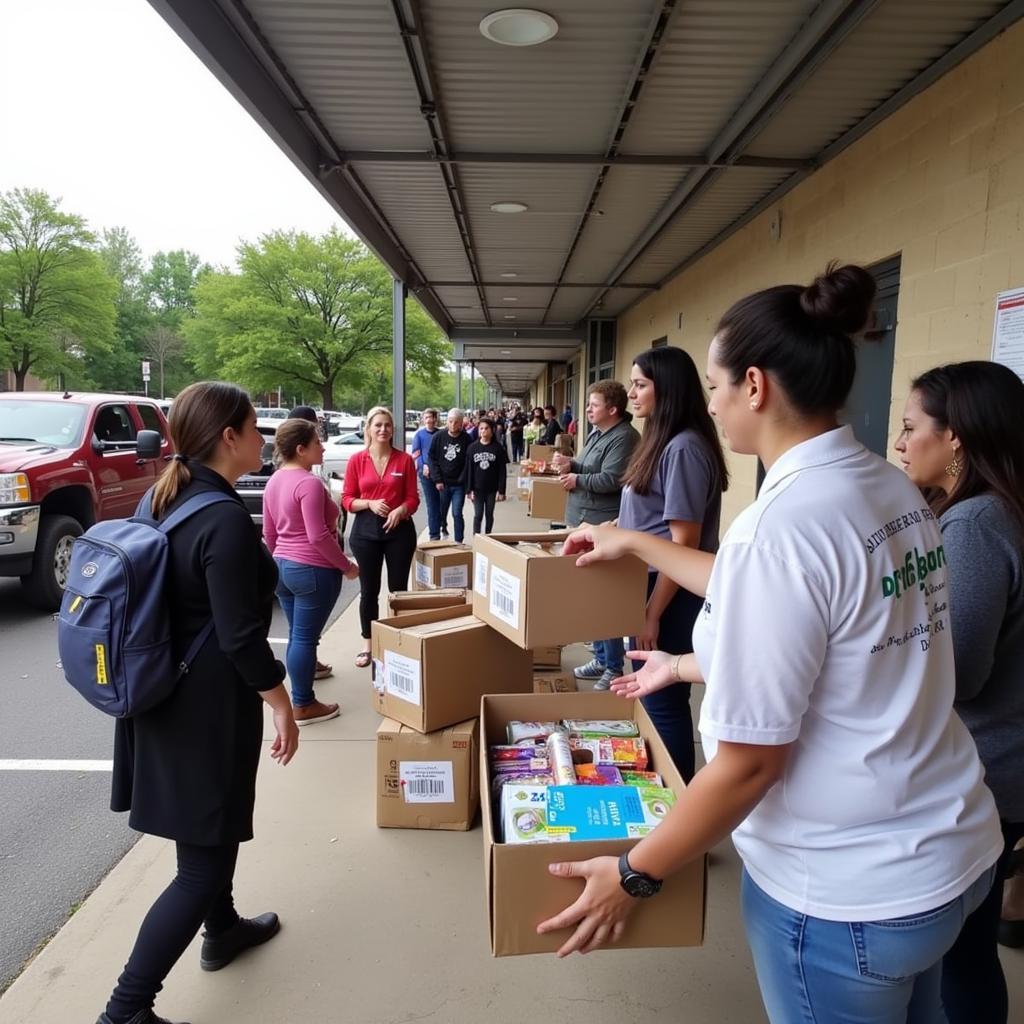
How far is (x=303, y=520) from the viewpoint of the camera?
3842 mm

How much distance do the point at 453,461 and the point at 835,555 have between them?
8.15 metres

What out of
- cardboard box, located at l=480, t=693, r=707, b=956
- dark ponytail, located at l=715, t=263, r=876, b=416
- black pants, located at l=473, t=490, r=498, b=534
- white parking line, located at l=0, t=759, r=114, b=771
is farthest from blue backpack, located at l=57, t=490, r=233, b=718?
black pants, located at l=473, t=490, r=498, b=534

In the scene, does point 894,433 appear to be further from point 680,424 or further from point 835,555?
point 835,555

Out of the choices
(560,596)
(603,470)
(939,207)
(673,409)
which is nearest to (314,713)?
(603,470)

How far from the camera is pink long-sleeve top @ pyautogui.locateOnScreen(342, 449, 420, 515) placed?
4707 mm

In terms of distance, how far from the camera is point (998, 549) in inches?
58.4

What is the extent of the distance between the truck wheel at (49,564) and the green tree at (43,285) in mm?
30804

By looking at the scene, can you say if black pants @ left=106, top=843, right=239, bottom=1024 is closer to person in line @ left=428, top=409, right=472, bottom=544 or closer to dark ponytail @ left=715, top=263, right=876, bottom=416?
dark ponytail @ left=715, top=263, right=876, bottom=416

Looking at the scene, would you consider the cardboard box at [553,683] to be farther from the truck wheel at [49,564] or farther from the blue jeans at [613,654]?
the truck wheel at [49,564]

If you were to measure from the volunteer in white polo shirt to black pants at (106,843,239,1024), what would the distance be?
1.33 m

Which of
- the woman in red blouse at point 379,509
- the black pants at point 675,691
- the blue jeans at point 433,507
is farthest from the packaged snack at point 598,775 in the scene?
the blue jeans at point 433,507

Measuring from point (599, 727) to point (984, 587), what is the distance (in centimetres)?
117

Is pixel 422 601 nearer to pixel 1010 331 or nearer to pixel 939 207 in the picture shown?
pixel 1010 331

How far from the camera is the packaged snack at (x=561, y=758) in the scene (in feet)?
6.24
